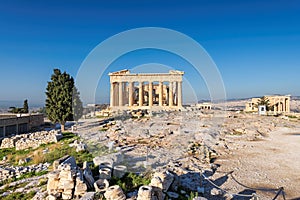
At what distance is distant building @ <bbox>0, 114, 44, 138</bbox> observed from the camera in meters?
20.0

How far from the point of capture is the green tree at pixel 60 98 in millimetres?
21141

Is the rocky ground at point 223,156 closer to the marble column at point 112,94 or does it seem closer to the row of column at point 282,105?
the marble column at point 112,94

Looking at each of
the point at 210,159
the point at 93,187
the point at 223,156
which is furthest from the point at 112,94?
the point at 93,187

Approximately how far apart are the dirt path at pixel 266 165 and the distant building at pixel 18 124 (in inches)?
726

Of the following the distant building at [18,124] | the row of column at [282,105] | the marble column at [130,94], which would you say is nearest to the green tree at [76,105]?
the distant building at [18,124]

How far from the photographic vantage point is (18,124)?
71.6 ft

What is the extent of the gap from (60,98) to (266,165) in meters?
17.7

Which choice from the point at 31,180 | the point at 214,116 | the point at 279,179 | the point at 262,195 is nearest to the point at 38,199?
the point at 31,180

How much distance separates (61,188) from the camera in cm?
654

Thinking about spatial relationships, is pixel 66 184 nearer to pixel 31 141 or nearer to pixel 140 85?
pixel 31 141

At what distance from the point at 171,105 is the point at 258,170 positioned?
28.6 meters

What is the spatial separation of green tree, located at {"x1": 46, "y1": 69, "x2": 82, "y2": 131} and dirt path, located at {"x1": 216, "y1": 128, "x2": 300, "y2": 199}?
15.1m

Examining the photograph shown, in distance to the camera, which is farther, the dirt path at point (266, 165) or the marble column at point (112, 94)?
the marble column at point (112, 94)

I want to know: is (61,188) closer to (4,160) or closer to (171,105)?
(4,160)
